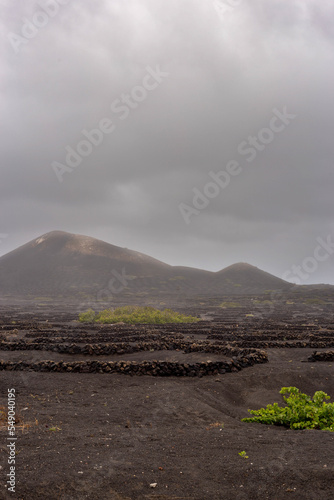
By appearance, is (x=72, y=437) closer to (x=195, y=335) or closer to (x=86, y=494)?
(x=86, y=494)

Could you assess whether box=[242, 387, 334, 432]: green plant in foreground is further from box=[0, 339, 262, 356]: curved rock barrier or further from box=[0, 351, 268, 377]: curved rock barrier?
box=[0, 339, 262, 356]: curved rock barrier

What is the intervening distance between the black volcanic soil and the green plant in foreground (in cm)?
39

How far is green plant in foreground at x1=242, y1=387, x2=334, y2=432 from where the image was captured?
36.5 ft

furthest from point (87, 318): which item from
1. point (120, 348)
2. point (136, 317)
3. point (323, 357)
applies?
point (323, 357)

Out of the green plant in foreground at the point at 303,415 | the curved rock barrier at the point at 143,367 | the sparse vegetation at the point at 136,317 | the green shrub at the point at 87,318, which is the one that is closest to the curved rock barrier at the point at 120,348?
the curved rock barrier at the point at 143,367

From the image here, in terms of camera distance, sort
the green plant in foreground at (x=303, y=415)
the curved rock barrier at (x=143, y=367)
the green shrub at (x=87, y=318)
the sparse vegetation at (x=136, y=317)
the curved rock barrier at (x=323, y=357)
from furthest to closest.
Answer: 1. the green shrub at (x=87, y=318)
2. the sparse vegetation at (x=136, y=317)
3. the curved rock barrier at (x=323, y=357)
4. the curved rock barrier at (x=143, y=367)
5. the green plant in foreground at (x=303, y=415)

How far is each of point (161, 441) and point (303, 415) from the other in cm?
448

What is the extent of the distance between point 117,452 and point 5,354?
17.7 m

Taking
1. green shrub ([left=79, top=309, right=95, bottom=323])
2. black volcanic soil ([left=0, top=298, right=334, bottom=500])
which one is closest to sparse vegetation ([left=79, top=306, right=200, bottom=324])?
green shrub ([left=79, top=309, right=95, bottom=323])

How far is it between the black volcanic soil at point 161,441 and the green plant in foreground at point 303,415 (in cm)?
39

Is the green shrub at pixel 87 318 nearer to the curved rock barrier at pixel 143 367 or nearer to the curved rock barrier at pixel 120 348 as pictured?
the curved rock barrier at pixel 120 348

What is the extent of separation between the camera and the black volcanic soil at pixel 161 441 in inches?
283

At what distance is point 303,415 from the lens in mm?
11516

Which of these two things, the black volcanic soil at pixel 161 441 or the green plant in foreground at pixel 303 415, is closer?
the black volcanic soil at pixel 161 441
